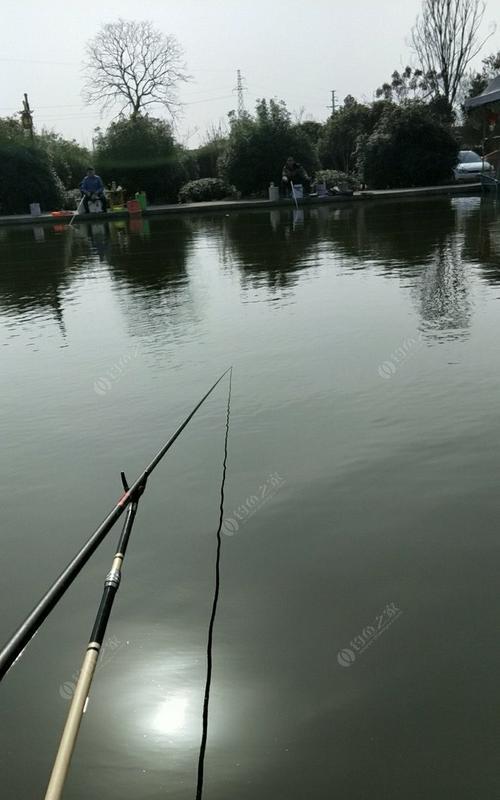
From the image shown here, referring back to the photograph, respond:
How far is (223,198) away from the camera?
3369 centimetres

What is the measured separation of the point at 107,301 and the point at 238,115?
85.1 feet

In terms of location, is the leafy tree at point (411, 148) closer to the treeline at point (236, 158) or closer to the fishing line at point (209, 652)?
the treeline at point (236, 158)

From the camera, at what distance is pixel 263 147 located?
32.1 meters

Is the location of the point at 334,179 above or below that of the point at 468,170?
above

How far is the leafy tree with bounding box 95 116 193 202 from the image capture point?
111ft

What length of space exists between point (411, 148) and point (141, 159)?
1198cm

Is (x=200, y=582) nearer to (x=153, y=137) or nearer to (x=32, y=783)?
(x=32, y=783)

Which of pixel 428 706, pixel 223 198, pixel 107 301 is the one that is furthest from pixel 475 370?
pixel 223 198

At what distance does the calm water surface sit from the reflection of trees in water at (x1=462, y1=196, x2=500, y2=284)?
2.19 m

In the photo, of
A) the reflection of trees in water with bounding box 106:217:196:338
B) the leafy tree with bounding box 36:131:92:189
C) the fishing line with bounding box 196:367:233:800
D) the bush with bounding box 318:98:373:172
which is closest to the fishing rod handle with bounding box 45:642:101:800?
the fishing line with bounding box 196:367:233:800

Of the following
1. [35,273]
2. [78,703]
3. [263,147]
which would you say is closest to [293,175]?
[263,147]

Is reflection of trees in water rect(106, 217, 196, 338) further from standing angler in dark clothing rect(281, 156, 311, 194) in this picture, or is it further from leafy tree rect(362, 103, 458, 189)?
leafy tree rect(362, 103, 458, 189)

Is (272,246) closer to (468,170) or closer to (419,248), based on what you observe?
(419,248)

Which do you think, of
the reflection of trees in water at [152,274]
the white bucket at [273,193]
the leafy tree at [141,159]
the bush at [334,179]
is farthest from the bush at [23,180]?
the bush at [334,179]
